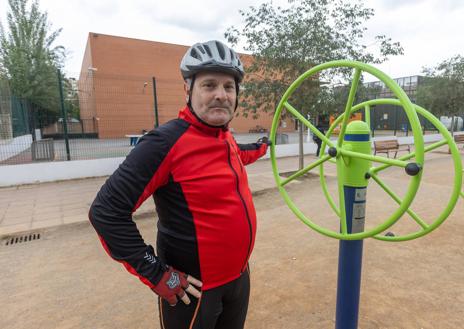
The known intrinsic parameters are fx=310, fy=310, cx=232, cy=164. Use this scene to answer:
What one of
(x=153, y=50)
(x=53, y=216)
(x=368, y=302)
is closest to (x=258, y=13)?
(x=53, y=216)

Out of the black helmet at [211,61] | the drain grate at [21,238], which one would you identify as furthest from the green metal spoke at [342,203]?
the drain grate at [21,238]

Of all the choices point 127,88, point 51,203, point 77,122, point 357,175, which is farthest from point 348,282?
point 127,88

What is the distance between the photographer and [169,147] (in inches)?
49.1

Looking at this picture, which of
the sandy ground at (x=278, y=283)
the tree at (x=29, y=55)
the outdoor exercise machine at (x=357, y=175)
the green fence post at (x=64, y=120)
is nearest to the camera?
the outdoor exercise machine at (x=357, y=175)

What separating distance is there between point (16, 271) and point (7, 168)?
5278 mm

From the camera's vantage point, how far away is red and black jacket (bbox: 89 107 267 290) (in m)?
1.21

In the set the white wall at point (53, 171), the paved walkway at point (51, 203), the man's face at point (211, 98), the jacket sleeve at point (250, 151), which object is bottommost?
the paved walkway at point (51, 203)

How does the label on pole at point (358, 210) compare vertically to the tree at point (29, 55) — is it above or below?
below

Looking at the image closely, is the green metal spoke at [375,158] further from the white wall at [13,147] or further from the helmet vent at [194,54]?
the white wall at [13,147]

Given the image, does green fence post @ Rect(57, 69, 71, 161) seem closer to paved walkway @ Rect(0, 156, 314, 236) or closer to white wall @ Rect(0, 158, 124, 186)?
white wall @ Rect(0, 158, 124, 186)

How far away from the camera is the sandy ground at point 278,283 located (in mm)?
2504

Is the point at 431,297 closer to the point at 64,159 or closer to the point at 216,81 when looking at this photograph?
the point at 216,81

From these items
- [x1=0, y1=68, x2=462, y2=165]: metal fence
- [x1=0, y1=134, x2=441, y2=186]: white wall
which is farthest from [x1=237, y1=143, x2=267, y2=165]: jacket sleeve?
[x1=0, y1=134, x2=441, y2=186]: white wall

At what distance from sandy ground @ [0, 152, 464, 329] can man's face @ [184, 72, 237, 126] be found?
1.81m
